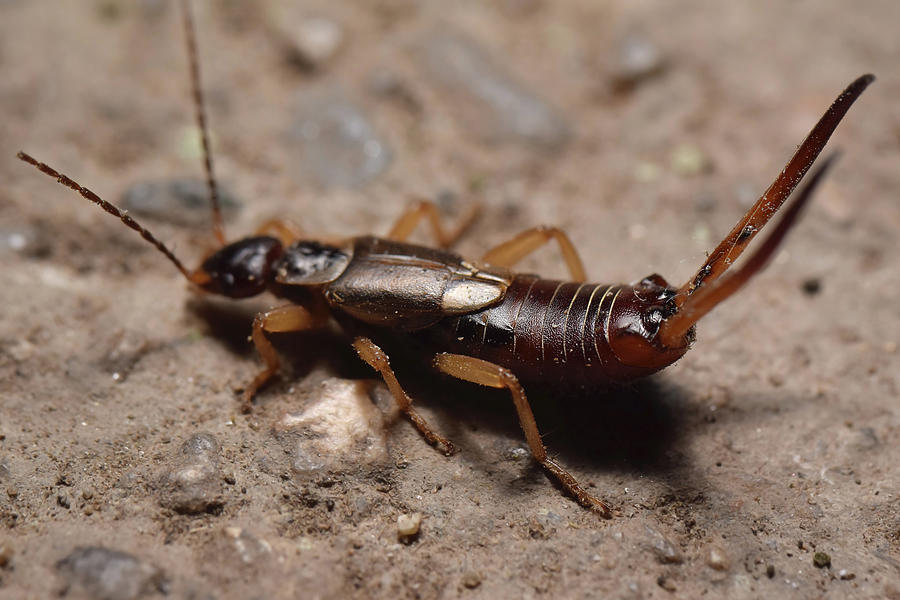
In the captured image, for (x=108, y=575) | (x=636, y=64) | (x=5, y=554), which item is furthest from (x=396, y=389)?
(x=636, y=64)

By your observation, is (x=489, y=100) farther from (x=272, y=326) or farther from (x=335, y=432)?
(x=335, y=432)

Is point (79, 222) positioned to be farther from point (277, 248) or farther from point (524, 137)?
point (524, 137)

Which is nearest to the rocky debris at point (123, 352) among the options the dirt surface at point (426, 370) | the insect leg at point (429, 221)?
the dirt surface at point (426, 370)

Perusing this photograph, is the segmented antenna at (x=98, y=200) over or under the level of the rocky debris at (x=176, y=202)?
over

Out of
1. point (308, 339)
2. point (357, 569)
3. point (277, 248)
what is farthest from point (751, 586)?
point (277, 248)

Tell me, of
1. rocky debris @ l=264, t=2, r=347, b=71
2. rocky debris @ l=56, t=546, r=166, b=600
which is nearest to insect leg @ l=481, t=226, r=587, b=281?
rocky debris @ l=264, t=2, r=347, b=71

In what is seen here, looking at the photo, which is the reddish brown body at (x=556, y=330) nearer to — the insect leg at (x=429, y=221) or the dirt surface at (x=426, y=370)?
the dirt surface at (x=426, y=370)
